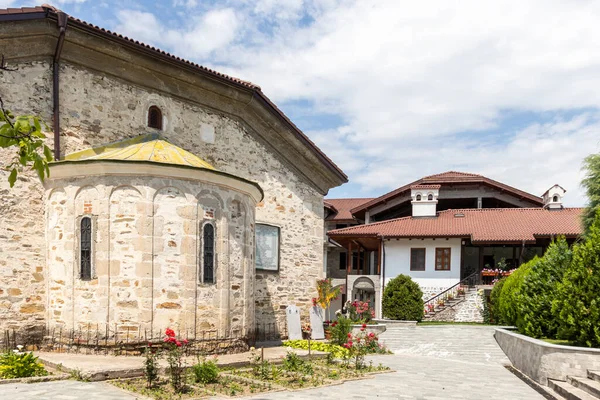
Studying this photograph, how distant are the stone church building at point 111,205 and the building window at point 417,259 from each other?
53.1 feet

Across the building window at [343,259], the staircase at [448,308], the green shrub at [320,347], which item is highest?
the building window at [343,259]

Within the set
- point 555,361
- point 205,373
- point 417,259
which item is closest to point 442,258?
point 417,259

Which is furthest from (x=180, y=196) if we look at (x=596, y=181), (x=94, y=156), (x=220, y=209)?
(x=596, y=181)

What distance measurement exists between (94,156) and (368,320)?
12.2 meters

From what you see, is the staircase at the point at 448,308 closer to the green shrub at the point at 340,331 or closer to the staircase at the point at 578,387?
the green shrub at the point at 340,331

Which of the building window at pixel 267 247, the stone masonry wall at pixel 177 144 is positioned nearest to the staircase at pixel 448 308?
the stone masonry wall at pixel 177 144

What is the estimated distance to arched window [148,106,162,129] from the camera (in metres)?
12.9

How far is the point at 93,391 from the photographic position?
7.09 m

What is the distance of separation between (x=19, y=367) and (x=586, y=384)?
8.89 m

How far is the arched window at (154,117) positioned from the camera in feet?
42.4

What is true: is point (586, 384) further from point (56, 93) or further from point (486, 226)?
point (486, 226)

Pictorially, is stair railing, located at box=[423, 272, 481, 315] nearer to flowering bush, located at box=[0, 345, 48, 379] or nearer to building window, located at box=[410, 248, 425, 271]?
building window, located at box=[410, 248, 425, 271]

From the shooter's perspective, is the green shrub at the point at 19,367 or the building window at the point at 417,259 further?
the building window at the point at 417,259

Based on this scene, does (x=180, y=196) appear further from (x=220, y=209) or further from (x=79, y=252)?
(x=79, y=252)
